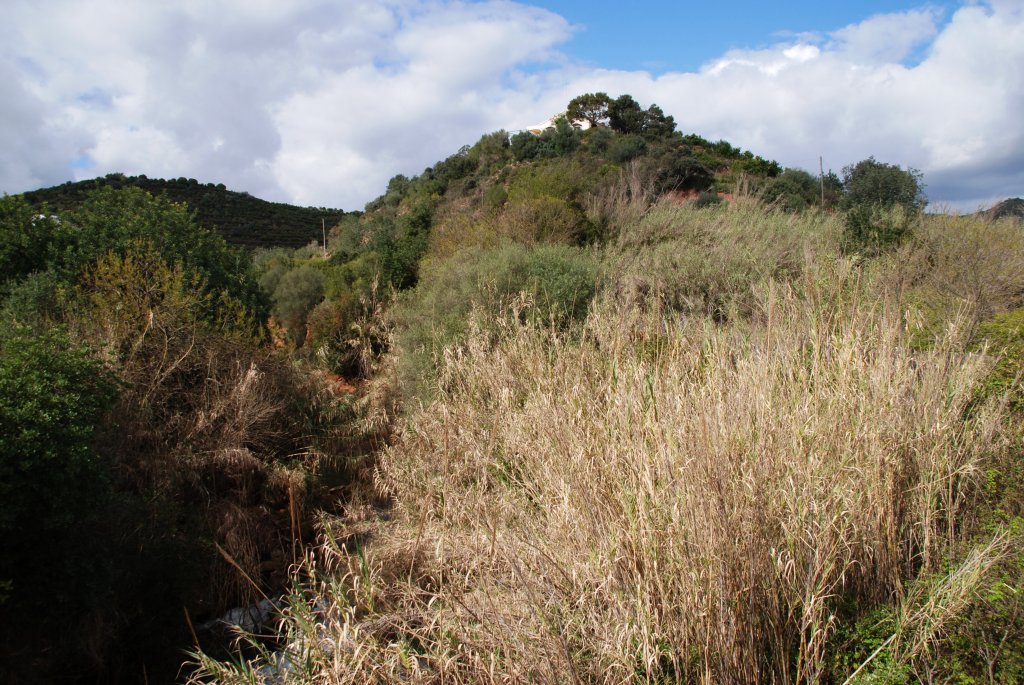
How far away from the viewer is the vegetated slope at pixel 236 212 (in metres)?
32.2

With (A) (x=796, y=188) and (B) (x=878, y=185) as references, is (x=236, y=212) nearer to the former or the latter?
(A) (x=796, y=188)

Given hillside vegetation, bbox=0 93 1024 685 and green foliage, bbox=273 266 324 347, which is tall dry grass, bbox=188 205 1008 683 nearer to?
hillside vegetation, bbox=0 93 1024 685

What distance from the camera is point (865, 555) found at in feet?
8.96

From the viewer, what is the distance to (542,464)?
3580 mm

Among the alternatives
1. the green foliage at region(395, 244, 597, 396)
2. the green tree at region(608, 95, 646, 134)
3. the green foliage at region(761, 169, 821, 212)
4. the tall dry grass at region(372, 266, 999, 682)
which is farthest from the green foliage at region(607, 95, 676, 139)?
the tall dry grass at region(372, 266, 999, 682)

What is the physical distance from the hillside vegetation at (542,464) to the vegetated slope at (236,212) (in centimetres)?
2497

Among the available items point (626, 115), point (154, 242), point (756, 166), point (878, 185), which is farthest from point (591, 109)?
point (154, 242)

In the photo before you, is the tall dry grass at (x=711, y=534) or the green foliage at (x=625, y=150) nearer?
the tall dry grass at (x=711, y=534)

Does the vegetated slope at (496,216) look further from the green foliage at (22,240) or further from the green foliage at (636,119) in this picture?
the green foliage at (22,240)

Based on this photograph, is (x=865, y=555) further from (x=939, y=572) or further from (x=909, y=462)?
(x=909, y=462)

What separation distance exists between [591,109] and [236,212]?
72.8 ft

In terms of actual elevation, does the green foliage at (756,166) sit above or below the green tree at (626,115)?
below

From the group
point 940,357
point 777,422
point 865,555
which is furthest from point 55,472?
point 940,357

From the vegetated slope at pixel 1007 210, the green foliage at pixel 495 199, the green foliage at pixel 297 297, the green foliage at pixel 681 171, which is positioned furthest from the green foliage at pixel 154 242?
the green foliage at pixel 681 171
